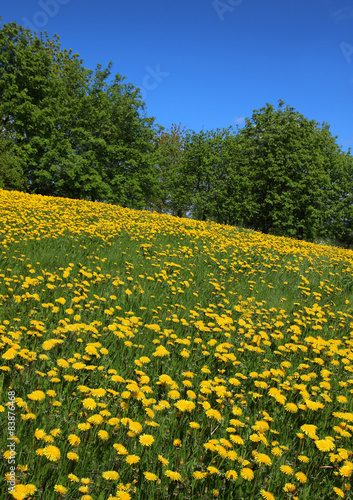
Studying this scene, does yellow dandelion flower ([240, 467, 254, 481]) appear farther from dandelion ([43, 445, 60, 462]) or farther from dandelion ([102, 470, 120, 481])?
dandelion ([43, 445, 60, 462])

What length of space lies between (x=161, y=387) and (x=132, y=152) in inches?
1083

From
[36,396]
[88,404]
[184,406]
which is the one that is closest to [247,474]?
[184,406]

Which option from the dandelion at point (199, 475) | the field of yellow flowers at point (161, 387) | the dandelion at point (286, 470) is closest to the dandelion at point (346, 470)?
the field of yellow flowers at point (161, 387)

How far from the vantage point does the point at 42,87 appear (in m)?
26.0

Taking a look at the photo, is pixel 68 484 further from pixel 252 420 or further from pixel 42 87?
pixel 42 87

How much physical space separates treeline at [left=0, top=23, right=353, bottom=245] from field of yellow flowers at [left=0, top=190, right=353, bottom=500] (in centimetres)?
2088

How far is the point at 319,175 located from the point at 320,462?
2871cm

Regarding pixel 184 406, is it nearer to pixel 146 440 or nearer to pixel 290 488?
pixel 146 440

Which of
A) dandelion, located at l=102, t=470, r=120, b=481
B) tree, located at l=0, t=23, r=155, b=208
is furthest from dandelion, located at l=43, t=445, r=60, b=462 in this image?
tree, located at l=0, t=23, r=155, b=208

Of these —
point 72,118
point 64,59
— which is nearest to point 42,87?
point 72,118

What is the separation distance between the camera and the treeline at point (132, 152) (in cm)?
2519

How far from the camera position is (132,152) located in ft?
92.0

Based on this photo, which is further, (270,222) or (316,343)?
(270,222)

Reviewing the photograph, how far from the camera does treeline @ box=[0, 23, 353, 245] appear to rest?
82.6 feet
